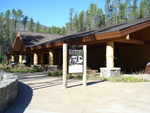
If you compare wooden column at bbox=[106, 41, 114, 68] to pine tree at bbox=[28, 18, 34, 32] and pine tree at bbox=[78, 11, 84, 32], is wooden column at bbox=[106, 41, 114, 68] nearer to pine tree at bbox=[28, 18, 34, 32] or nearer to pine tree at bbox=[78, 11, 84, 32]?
pine tree at bbox=[78, 11, 84, 32]

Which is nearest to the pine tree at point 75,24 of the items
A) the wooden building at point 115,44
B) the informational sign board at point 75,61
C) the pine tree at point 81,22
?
the pine tree at point 81,22

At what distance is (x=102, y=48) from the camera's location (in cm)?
1756

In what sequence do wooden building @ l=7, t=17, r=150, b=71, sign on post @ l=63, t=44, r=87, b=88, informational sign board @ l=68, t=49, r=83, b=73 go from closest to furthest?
sign on post @ l=63, t=44, r=87, b=88
informational sign board @ l=68, t=49, r=83, b=73
wooden building @ l=7, t=17, r=150, b=71

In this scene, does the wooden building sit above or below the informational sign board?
above

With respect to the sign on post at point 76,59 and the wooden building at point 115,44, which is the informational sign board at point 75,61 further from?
the wooden building at point 115,44

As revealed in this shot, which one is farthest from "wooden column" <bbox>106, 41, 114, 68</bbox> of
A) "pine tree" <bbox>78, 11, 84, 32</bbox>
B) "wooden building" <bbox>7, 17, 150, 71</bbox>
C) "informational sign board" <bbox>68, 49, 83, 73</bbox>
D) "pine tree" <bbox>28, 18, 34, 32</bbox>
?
"pine tree" <bbox>28, 18, 34, 32</bbox>

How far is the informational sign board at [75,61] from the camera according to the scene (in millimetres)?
7543

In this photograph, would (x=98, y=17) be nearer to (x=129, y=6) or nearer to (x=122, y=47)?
(x=129, y=6)

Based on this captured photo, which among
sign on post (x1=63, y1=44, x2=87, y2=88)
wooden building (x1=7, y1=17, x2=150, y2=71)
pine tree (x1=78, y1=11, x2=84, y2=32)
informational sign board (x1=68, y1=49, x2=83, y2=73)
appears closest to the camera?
sign on post (x1=63, y1=44, x2=87, y2=88)

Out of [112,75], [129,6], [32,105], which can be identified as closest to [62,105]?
[32,105]

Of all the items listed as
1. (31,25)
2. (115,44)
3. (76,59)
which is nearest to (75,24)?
(31,25)

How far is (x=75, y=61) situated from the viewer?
25.2 ft

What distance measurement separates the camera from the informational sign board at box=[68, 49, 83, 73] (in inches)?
297

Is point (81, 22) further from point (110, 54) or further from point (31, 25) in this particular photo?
point (110, 54)
